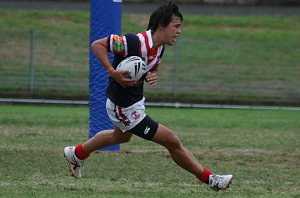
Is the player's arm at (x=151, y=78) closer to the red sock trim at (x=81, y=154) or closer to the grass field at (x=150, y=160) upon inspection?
the grass field at (x=150, y=160)

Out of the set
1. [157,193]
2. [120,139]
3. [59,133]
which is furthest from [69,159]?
[59,133]

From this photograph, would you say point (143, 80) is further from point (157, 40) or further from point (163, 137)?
point (163, 137)

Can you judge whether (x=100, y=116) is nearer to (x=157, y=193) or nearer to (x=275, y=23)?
(x=157, y=193)

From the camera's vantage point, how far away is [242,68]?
83.6ft

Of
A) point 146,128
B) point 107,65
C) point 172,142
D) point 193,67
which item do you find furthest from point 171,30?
point 193,67

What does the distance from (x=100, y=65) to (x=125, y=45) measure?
4108mm

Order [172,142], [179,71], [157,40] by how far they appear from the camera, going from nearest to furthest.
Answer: [157,40] → [172,142] → [179,71]

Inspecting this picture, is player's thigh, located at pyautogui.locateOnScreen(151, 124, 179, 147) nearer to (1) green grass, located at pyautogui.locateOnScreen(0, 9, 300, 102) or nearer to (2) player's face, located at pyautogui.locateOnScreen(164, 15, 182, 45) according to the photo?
(2) player's face, located at pyautogui.locateOnScreen(164, 15, 182, 45)

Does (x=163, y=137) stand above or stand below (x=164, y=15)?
below

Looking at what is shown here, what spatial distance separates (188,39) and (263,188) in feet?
56.1

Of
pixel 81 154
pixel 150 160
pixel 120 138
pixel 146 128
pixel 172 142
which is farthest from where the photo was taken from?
pixel 150 160

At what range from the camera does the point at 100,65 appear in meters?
11.9

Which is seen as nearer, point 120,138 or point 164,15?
point 164,15

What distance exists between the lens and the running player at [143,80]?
25.7 ft
